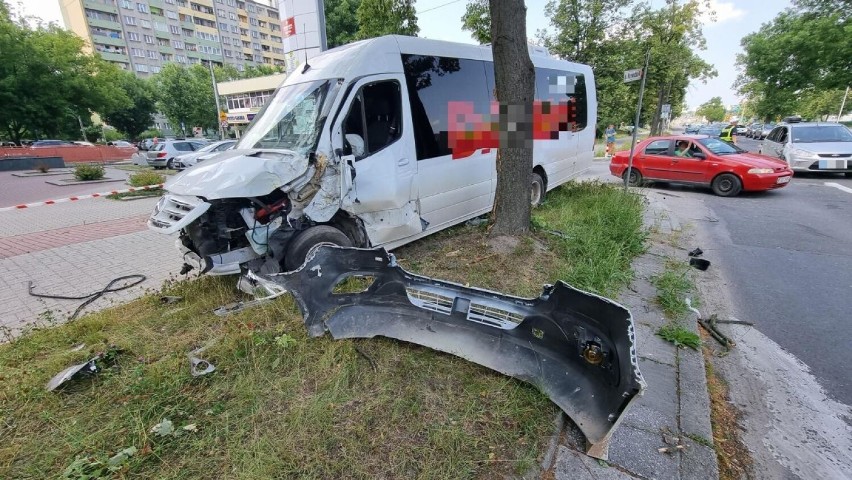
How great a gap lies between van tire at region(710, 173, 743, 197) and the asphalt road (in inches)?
18.7

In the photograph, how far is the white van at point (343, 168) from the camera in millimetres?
3611

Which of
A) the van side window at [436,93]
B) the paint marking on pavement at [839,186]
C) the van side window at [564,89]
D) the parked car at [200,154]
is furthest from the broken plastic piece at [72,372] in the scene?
the parked car at [200,154]

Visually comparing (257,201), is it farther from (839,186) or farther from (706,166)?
(839,186)

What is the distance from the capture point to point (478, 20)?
68.2 ft

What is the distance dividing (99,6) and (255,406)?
261 ft

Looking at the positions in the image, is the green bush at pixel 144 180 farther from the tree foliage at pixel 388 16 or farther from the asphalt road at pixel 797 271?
the asphalt road at pixel 797 271

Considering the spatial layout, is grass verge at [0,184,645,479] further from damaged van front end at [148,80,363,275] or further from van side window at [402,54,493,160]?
van side window at [402,54,493,160]

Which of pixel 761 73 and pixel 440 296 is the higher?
pixel 761 73

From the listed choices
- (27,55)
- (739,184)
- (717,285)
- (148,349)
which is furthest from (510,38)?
(27,55)

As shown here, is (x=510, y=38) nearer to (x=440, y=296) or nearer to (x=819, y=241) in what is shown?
(x=440, y=296)

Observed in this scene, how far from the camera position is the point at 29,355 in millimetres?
2977

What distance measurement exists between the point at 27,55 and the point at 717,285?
40362 millimetres

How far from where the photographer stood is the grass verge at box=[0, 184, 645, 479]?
1.98 metres

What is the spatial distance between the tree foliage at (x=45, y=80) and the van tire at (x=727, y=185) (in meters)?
40.0
